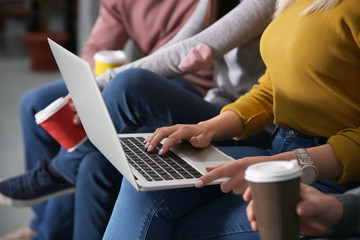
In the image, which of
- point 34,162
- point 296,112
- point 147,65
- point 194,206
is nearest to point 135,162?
point 194,206

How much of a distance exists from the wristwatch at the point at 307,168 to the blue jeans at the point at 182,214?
0.12 metres

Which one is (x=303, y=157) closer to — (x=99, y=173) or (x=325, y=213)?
(x=325, y=213)

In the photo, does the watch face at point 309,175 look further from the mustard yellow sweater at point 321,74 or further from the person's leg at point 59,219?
the person's leg at point 59,219

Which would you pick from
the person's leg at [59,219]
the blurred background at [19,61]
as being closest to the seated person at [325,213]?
the person's leg at [59,219]

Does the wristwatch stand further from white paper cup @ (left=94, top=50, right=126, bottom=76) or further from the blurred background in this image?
the blurred background

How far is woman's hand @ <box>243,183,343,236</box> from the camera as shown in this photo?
78 cm

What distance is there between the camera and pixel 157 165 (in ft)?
3.59

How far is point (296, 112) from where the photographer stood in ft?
3.84

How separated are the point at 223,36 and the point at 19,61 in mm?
4190

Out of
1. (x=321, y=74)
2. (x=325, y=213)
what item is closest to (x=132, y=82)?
(x=321, y=74)

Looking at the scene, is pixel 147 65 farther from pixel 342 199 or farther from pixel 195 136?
pixel 342 199

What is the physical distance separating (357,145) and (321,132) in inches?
4.7

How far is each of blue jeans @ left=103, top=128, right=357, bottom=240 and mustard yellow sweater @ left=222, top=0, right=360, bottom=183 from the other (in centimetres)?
7

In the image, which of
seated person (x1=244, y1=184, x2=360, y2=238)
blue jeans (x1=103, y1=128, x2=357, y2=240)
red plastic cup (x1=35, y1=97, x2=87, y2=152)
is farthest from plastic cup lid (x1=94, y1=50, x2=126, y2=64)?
seated person (x1=244, y1=184, x2=360, y2=238)
